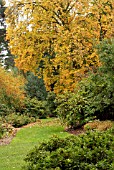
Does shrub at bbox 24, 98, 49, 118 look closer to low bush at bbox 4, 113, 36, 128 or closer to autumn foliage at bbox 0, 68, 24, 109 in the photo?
autumn foliage at bbox 0, 68, 24, 109

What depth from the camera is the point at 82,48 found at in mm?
18500

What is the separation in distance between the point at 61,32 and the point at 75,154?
13.9 meters

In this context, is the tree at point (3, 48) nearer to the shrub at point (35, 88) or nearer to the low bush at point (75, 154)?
the shrub at point (35, 88)

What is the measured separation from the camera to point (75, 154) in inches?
202

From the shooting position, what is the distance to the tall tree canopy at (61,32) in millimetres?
18188

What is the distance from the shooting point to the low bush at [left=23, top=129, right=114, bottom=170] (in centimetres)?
502

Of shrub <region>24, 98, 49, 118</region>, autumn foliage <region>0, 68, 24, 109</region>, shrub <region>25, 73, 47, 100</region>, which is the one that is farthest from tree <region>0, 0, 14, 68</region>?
autumn foliage <region>0, 68, 24, 109</region>

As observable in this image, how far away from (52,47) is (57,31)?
1.02 metres

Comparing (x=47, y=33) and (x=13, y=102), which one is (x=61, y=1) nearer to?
(x=47, y=33)

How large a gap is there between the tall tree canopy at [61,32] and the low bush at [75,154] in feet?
39.6

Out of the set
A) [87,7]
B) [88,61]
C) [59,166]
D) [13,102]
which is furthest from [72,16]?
[59,166]

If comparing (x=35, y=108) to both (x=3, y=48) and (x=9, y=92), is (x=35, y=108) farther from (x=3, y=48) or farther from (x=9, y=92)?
(x=3, y=48)

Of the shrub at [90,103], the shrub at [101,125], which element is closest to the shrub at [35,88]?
the shrub at [90,103]

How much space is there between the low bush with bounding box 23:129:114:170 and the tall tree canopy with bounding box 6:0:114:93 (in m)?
12.1
